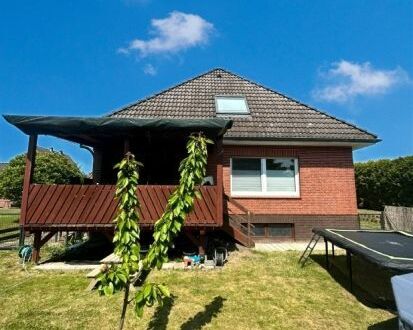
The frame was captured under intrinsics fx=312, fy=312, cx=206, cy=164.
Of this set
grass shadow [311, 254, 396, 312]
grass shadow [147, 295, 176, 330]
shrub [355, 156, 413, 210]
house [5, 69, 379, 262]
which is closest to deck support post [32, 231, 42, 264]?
house [5, 69, 379, 262]

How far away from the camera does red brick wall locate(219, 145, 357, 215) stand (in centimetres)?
1177

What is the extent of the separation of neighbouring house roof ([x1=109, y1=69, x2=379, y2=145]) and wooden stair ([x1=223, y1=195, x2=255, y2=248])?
2.57 m

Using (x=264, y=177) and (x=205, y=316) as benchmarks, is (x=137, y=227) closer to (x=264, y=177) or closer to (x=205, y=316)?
(x=205, y=316)

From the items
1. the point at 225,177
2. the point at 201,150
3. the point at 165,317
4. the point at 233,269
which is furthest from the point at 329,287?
the point at 225,177

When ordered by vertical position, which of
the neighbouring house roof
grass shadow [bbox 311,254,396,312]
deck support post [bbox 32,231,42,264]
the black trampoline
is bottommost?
grass shadow [bbox 311,254,396,312]

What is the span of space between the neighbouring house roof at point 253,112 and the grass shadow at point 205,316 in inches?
261

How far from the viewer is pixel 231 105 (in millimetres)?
13547

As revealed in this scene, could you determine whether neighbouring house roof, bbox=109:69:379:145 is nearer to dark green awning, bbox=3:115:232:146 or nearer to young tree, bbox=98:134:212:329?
dark green awning, bbox=3:115:232:146

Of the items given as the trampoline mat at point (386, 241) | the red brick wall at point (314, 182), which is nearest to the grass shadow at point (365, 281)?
the trampoline mat at point (386, 241)

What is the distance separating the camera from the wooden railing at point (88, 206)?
813 cm

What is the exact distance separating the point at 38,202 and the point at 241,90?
10020 millimetres

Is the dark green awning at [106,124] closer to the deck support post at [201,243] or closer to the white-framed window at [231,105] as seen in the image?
the deck support post at [201,243]

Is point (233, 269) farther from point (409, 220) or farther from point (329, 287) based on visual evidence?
point (409, 220)

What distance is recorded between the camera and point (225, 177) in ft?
38.7
